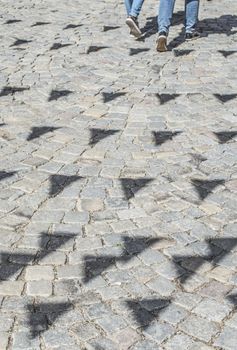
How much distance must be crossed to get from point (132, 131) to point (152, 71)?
2293mm

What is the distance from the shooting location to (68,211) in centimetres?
525

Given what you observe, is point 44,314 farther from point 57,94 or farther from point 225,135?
point 57,94

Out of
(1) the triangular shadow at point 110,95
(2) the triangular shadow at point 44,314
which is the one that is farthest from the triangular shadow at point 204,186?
(1) the triangular shadow at point 110,95

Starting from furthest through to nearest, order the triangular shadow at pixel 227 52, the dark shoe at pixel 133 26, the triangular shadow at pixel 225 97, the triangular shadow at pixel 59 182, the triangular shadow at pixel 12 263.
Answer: the dark shoe at pixel 133 26 → the triangular shadow at pixel 227 52 → the triangular shadow at pixel 225 97 → the triangular shadow at pixel 59 182 → the triangular shadow at pixel 12 263

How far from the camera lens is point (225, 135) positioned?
6.66 metres

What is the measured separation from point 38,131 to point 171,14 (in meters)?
3.93

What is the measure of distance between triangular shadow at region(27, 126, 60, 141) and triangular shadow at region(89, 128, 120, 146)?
454 mm

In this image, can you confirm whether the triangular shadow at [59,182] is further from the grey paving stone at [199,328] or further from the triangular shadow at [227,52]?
the triangular shadow at [227,52]

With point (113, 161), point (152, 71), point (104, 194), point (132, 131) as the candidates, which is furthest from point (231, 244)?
point (152, 71)

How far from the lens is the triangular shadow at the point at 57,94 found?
25.8 feet

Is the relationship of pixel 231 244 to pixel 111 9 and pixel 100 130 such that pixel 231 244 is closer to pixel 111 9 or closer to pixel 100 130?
pixel 100 130

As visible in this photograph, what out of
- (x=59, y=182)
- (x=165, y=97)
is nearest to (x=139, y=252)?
(x=59, y=182)

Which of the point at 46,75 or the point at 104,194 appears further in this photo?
the point at 46,75

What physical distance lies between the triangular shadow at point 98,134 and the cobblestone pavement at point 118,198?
12 mm
